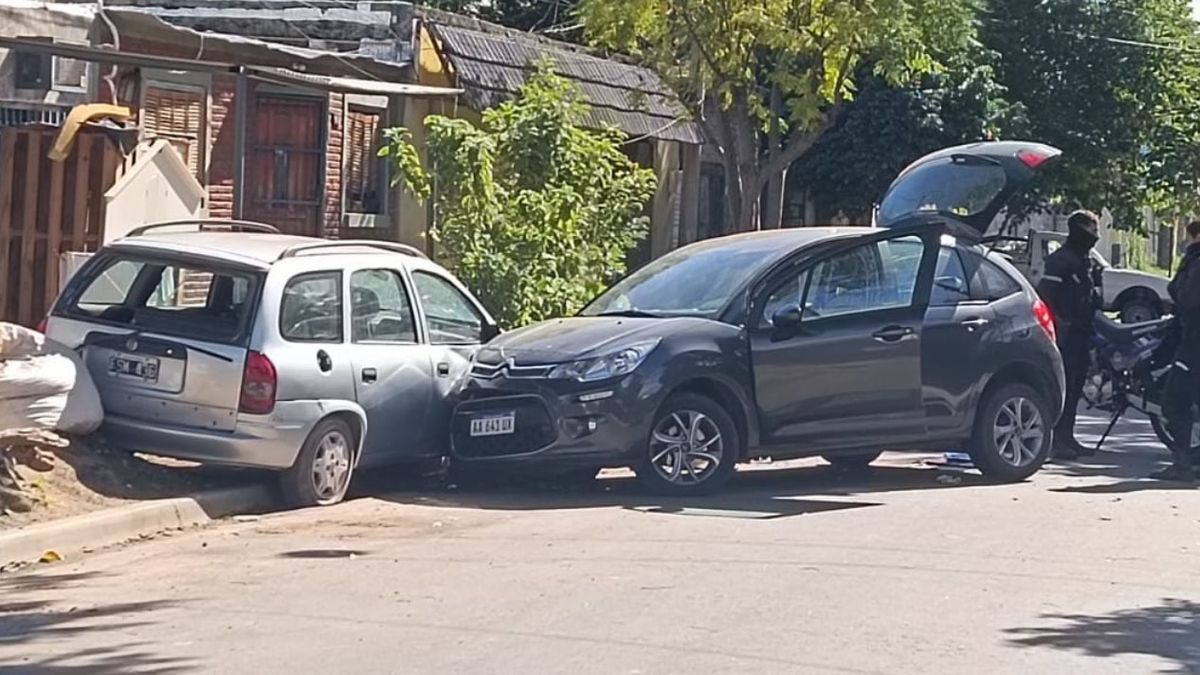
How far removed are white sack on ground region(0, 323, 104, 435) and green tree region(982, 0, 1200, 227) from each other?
24366 mm

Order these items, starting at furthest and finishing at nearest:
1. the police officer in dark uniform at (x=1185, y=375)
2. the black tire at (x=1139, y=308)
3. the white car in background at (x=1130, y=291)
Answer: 1. the black tire at (x=1139, y=308)
2. the white car in background at (x=1130, y=291)
3. the police officer in dark uniform at (x=1185, y=375)

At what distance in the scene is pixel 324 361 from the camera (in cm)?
1148

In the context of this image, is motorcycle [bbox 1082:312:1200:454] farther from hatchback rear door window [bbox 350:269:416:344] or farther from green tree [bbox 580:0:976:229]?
hatchback rear door window [bbox 350:269:416:344]

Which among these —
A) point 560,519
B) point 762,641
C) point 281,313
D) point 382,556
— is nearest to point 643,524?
point 560,519

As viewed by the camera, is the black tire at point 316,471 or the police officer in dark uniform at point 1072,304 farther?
the police officer in dark uniform at point 1072,304

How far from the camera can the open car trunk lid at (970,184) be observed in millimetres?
14266

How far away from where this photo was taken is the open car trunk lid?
14266mm

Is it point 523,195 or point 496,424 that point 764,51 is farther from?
point 496,424

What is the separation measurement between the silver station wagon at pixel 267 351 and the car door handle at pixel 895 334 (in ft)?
9.21

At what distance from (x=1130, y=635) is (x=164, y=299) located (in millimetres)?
6496

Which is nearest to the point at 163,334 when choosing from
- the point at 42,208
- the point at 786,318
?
the point at 786,318

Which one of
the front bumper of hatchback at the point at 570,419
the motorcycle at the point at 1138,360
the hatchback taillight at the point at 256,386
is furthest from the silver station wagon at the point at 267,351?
the motorcycle at the point at 1138,360

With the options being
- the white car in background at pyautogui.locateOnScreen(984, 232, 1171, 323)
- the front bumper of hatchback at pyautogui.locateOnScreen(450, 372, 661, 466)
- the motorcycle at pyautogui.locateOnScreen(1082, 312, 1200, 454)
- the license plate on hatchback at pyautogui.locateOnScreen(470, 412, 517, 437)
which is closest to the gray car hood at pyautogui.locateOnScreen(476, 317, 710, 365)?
the front bumper of hatchback at pyautogui.locateOnScreen(450, 372, 661, 466)

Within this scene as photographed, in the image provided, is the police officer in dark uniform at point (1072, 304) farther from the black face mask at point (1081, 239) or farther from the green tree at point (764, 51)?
the green tree at point (764, 51)
